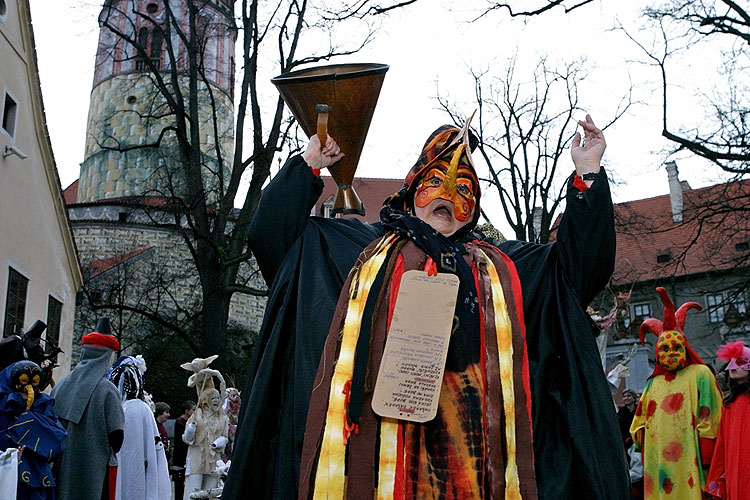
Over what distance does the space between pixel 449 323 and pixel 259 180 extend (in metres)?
15.3

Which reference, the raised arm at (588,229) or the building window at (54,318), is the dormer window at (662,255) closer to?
the building window at (54,318)

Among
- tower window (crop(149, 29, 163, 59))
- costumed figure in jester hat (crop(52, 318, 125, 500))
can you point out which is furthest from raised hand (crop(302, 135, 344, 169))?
tower window (crop(149, 29, 163, 59))

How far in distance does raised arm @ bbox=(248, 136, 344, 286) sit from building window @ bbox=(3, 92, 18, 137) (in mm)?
14949

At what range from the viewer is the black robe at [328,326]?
2.80 metres

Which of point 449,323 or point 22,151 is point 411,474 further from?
point 22,151

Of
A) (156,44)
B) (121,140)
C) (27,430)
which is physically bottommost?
(27,430)

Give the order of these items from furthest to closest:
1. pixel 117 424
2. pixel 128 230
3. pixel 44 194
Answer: pixel 128 230, pixel 44 194, pixel 117 424

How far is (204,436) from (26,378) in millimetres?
5343

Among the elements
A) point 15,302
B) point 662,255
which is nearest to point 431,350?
point 15,302

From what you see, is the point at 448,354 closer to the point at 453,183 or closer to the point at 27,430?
the point at 453,183

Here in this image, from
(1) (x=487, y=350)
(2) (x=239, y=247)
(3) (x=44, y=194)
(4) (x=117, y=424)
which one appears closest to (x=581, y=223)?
(1) (x=487, y=350)

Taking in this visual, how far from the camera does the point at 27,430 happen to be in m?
6.13

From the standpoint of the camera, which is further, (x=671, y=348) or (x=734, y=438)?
(x=671, y=348)

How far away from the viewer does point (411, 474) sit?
2719 millimetres
